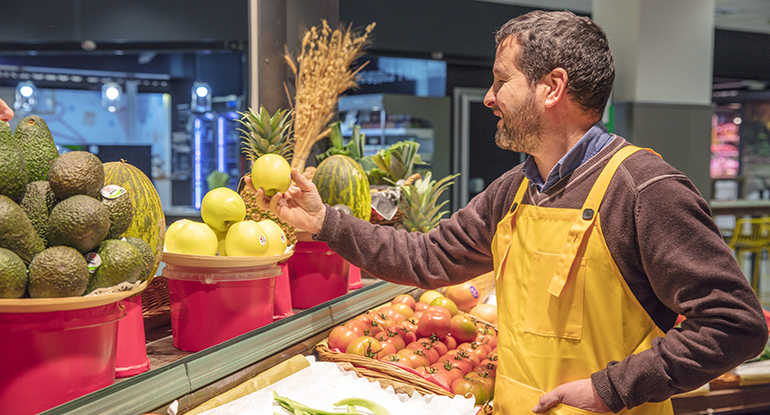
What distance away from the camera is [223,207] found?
62.3 inches

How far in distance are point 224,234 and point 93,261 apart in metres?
0.56

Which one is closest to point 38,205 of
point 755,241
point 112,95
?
point 112,95

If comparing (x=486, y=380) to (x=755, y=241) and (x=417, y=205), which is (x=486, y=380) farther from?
(x=755, y=241)

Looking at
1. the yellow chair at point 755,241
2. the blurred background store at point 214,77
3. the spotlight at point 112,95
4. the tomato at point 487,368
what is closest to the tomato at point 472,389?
the tomato at point 487,368

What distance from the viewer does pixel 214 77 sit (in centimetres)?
627

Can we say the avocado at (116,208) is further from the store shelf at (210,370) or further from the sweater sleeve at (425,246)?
the sweater sleeve at (425,246)

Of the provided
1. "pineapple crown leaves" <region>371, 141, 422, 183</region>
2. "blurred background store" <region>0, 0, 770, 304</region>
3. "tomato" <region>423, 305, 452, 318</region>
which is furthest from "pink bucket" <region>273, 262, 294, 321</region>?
"blurred background store" <region>0, 0, 770, 304</region>

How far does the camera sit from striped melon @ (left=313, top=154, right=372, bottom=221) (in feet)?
7.21

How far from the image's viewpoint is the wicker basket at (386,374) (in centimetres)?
167

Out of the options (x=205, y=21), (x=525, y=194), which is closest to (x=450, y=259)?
(x=525, y=194)

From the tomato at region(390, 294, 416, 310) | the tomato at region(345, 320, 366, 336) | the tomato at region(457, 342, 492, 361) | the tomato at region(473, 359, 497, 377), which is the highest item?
the tomato at region(345, 320, 366, 336)

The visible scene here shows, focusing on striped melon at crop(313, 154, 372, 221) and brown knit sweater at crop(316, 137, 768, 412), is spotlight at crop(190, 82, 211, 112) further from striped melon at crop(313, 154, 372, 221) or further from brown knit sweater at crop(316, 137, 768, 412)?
brown knit sweater at crop(316, 137, 768, 412)

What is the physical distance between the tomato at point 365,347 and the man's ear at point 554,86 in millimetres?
946

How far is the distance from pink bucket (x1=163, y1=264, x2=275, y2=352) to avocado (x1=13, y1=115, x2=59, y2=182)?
438mm
